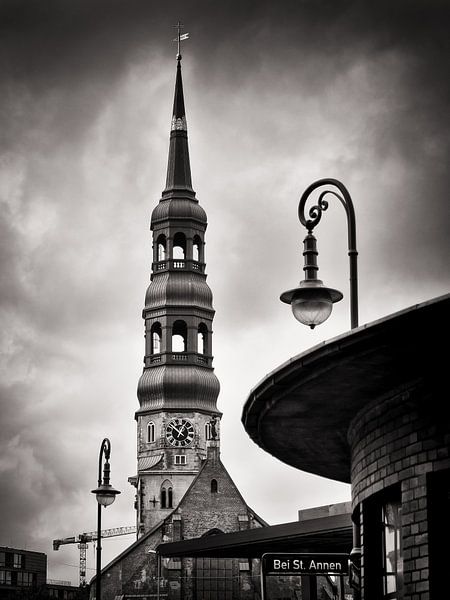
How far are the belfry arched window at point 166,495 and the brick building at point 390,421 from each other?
99.5 m

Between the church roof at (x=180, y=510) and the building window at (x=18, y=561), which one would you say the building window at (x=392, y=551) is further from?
the building window at (x=18, y=561)

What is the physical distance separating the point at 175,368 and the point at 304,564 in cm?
10020

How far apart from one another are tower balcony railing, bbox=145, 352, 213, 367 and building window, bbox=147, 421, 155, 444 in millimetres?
5233

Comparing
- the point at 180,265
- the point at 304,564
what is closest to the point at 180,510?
the point at 180,265

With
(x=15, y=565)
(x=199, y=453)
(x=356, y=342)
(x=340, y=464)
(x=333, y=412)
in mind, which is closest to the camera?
(x=356, y=342)

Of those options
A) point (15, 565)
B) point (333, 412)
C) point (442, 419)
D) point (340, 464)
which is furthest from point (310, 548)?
point (15, 565)

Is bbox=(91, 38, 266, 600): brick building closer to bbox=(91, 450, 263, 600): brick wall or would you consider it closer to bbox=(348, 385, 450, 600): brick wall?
bbox=(91, 450, 263, 600): brick wall

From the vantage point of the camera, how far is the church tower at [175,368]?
11719cm

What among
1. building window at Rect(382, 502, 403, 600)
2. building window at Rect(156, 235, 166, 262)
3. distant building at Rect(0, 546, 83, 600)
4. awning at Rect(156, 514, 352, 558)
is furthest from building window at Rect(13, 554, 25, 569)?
building window at Rect(382, 502, 403, 600)

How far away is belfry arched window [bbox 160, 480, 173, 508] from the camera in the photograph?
11462cm

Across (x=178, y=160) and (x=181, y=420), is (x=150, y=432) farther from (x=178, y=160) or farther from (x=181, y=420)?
(x=178, y=160)

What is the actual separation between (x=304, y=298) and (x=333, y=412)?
1.36 m

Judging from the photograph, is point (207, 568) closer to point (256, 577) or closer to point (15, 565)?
point (256, 577)

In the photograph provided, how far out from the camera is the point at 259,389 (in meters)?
14.9
